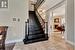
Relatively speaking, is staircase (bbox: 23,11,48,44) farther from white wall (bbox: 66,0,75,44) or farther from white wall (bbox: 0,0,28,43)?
white wall (bbox: 66,0,75,44)

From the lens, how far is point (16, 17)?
7113 mm

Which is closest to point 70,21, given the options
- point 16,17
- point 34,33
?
point 34,33

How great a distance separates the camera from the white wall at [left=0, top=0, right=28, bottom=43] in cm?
683

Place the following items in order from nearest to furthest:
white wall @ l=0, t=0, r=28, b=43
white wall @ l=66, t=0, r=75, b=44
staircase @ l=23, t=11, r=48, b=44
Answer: white wall @ l=66, t=0, r=75, b=44 → white wall @ l=0, t=0, r=28, b=43 → staircase @ l=23, t=11, r=48, b=44

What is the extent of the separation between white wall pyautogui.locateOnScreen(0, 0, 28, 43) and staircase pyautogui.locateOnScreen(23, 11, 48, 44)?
54 cm

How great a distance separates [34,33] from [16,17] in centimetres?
182

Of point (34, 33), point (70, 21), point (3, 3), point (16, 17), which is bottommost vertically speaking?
point (34, 33)

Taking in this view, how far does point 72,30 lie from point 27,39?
2743 mm

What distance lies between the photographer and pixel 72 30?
20.2ft

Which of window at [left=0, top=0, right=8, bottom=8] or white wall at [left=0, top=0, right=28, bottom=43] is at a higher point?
window at [left=0, top=0, right=8, bottom=8]

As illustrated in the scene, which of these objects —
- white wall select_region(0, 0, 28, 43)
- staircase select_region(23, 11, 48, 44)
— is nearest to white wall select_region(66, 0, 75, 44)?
staircase select_region(23, 11, 48, 44)

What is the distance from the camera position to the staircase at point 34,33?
7.21 m

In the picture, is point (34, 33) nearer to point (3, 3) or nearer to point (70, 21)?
point (70, 21)

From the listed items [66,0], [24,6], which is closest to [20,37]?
[24,6]
